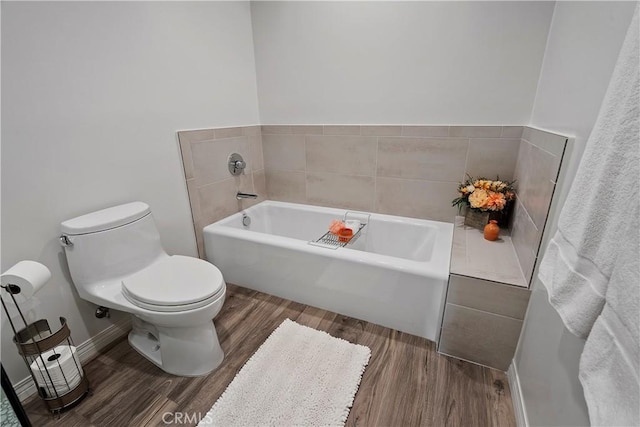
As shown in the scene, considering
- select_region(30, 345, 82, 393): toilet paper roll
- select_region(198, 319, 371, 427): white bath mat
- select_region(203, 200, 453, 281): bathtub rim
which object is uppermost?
select_region(203, 200, 453, 281): bathtub rim

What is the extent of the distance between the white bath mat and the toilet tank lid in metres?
0.97

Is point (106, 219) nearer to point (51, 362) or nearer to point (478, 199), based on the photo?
point (51, 362)

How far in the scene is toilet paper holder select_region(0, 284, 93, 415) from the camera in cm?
115

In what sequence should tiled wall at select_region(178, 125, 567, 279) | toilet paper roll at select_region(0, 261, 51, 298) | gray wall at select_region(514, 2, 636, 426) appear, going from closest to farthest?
gray wall at select_region(514, 2, 636, 426), toilet paper roll at select_region(0, 261, 51, 298), tiled wall at select_region(178, 125, 567, 279)

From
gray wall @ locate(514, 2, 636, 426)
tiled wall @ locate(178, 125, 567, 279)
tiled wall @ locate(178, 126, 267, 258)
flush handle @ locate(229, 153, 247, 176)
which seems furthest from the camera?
flush handle @ locate(229, 153, 247, 176)

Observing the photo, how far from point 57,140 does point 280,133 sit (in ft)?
4.88

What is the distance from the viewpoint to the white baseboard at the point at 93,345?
1.31 m

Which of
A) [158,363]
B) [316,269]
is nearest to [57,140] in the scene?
[158,363]

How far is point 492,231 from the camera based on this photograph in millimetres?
1721

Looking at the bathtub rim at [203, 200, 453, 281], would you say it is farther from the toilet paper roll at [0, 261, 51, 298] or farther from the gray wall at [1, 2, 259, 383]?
the toilet paper roll at [0, 261, 51, 298]

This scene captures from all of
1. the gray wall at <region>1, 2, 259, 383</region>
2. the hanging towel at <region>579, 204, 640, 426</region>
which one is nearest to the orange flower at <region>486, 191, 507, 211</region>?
the hanging towel at <region>579, 204, 640, 426</region>

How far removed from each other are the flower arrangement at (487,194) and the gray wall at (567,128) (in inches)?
18.5

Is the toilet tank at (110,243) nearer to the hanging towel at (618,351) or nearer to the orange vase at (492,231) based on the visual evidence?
the hanging towel at (618,351)
